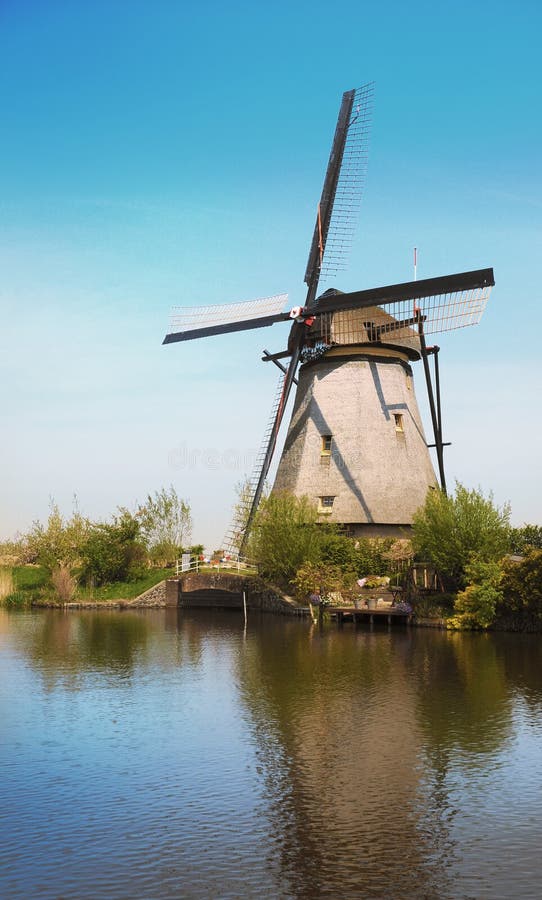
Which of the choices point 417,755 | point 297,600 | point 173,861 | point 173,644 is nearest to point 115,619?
point 297,600

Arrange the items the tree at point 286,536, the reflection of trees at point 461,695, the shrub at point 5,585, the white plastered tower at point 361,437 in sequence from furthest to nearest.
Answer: the shrub at point 5,585, the white plastered tower at point 361,437, the tree at point 286,536, the reflection of trees at point 461,695

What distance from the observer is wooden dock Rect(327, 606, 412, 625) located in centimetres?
3500

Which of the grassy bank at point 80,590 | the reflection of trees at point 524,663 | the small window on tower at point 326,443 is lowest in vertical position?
the reflection of trees at point 524,663

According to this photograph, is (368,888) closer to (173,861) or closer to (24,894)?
(173,861)

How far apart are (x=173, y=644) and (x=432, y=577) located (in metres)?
11.3

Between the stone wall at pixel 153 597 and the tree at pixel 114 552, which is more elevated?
the tree at pixel 114 552

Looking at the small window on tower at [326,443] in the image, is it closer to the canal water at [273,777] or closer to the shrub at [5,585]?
the canal water at [273,777]

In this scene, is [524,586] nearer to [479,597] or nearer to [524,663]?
[479,597]

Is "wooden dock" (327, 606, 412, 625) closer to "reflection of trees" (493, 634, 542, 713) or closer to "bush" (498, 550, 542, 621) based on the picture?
"bush" (498, 550, 542, 621)

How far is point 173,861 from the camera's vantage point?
32.9 feet

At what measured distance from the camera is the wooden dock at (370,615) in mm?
35000

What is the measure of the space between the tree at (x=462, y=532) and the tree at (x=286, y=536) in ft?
22.4

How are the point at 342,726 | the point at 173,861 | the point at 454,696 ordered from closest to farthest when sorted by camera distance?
the point at 173,861 → the point at 342,726 → the point at 454,696

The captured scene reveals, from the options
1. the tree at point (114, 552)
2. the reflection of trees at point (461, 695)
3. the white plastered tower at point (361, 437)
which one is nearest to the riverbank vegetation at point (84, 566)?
the tree at point (114, 552)
